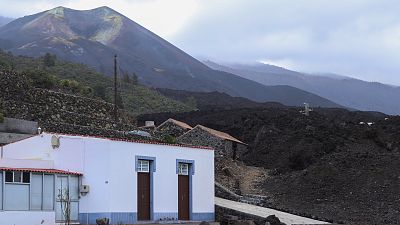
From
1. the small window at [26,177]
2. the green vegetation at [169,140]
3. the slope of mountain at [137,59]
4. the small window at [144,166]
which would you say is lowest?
the small window at [26,177]

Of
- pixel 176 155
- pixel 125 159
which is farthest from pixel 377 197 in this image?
pixel 125 159

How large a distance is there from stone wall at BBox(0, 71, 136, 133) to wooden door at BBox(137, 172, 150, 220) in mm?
10684

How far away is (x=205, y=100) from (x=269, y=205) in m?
78.8

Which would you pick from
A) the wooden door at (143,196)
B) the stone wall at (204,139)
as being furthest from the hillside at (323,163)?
the wooden door at (143,196)

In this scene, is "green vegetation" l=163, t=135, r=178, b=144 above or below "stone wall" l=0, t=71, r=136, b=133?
below

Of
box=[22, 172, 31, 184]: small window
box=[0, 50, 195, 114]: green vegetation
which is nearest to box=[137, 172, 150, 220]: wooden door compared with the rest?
box=[22, 172, 31, 184]: small window

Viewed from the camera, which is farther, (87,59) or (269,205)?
(87,59)

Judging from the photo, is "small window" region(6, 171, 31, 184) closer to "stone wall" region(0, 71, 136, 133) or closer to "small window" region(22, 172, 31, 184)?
"small window" region(22, 172, 31, 184)

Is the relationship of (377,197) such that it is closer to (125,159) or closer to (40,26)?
(125,159)

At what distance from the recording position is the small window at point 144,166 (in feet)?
85.3

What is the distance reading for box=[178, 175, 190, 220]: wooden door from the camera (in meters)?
27.9

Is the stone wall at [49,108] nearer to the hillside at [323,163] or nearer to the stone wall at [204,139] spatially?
the stone wall at [204,139]

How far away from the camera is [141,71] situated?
157625mm

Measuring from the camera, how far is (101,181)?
78.8 feet
